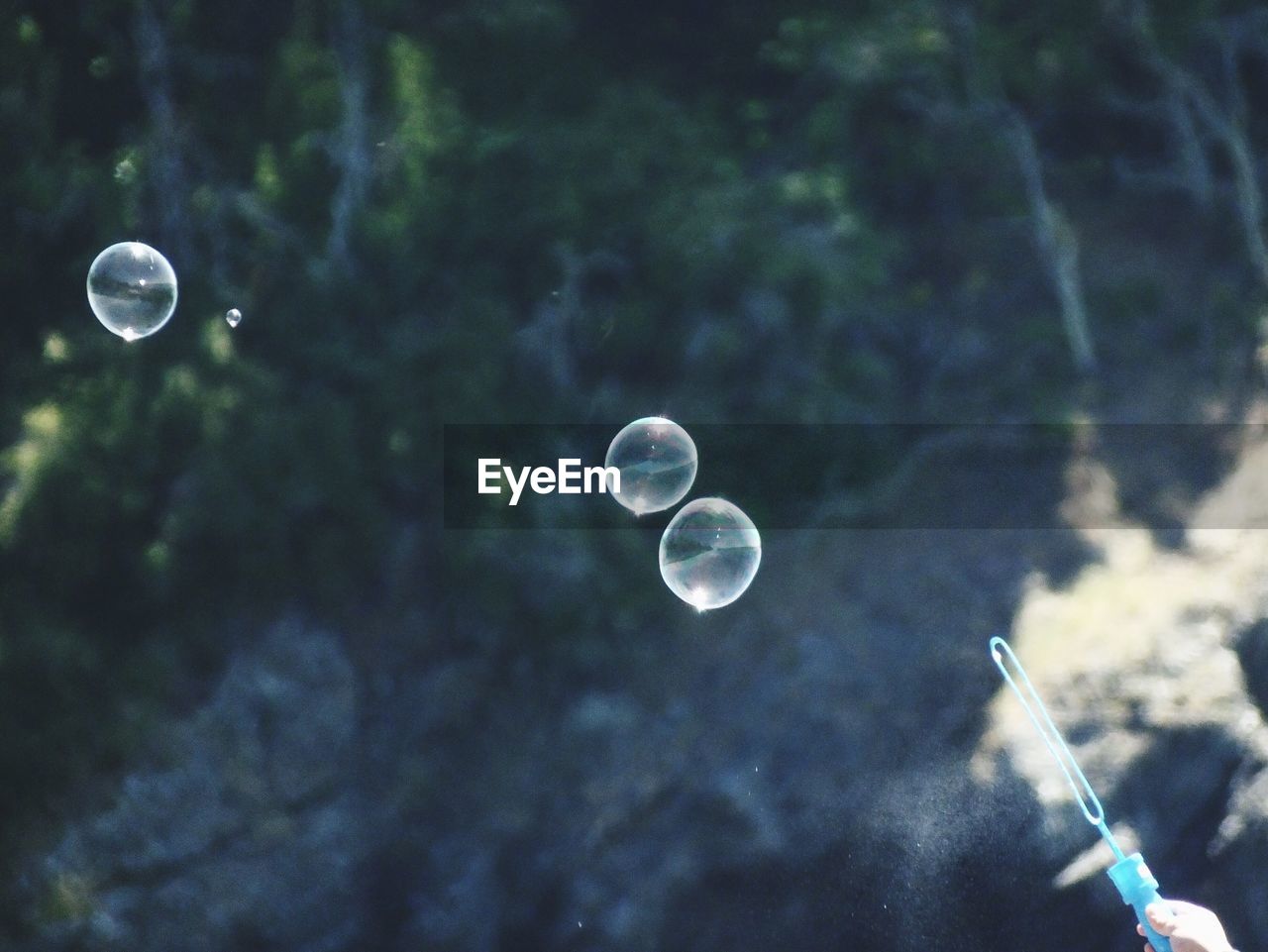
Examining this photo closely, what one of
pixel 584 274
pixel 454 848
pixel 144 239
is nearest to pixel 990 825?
pixel 454 848

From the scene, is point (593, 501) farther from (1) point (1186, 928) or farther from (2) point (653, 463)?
(1) point (1186, 928)

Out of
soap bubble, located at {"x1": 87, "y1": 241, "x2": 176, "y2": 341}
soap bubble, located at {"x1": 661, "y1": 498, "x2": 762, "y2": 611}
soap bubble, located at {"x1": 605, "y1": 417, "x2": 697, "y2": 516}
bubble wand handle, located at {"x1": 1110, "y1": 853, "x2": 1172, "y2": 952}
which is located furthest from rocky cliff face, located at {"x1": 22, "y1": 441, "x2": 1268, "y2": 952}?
bubble wand handle, located at {"x1": 1110, "y1": 853, "x2": 1172, "y2": 952}

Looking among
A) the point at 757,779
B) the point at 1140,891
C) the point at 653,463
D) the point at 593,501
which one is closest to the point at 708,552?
the point at 653,463

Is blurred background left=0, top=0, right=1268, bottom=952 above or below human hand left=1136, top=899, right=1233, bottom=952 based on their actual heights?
above

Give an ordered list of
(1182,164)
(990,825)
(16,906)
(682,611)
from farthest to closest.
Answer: (1182,164)
(682,611)
(16,906)
(990,825)

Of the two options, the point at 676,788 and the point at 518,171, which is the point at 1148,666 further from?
the point at 518,171

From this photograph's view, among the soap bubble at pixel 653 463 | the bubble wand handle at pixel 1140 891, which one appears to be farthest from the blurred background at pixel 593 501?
the bubble wand handle at pixel 1140 891

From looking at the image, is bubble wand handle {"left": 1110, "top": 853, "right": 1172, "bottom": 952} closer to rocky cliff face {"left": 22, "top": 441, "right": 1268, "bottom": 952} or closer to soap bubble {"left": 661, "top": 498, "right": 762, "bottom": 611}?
soap bubble {"left": 661, "top": 498, "right": 762, "bottom": 611}

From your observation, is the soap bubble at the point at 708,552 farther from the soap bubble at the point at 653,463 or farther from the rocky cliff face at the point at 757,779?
the rocky cliff face at the point at 757,779
